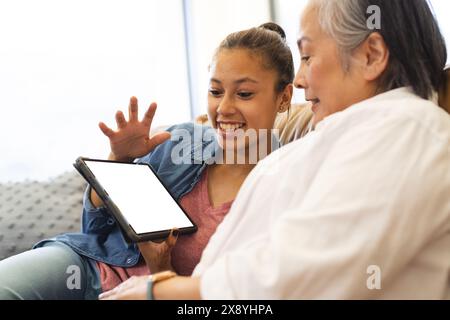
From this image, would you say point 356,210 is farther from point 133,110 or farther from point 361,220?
point 133,110

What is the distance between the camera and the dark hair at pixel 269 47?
1.42 meters

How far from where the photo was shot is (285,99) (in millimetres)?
1497

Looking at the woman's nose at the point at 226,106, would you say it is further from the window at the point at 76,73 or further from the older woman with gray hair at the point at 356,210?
the window at the point at 76,73

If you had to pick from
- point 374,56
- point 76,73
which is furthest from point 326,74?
point 76,73

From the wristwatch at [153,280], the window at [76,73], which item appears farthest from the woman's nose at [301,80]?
the window at [76,73]

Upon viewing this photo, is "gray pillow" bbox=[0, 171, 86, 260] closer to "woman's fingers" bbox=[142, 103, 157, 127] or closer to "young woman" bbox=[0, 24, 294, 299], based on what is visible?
"young woman" bbox=[0, 24, 294, 299]

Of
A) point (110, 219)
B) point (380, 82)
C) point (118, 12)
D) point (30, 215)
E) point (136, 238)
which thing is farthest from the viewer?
point (118, 12)

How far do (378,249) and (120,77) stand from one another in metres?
1.93

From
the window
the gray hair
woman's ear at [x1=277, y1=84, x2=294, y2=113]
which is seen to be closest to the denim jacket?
woman's ear at [x1=277, y1=84, x2=294, y2=113]
